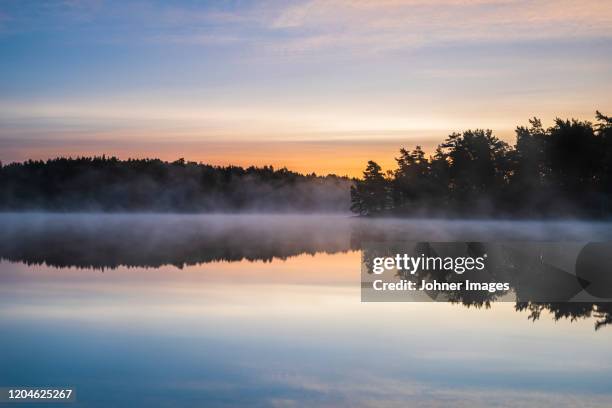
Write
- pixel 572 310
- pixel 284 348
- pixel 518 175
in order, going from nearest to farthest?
pixel 284 348, pixel 572 310, pixel 518 175

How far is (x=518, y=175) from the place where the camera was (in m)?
87.6

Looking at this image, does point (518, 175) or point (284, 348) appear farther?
point (518, 175)

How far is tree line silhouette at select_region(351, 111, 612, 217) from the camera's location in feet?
252

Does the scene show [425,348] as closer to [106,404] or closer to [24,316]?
[106,404]

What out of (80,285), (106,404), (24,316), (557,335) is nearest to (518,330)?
(557,335)

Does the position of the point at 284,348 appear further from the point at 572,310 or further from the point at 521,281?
the point at 521,281

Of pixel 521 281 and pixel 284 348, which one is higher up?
pixel 521 281

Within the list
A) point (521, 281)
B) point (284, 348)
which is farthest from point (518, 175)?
point (284, 348)

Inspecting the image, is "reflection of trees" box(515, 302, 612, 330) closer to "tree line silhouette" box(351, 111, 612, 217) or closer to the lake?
the lake

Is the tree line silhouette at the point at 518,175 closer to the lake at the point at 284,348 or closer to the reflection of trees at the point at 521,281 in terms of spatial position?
the reflection of trees at the point at 521,281

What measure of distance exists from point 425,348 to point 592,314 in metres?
4.91

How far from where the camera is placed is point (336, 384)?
33.2ft

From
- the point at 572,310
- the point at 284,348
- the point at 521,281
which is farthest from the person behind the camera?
the point at 521,281

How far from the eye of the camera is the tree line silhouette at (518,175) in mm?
76931
